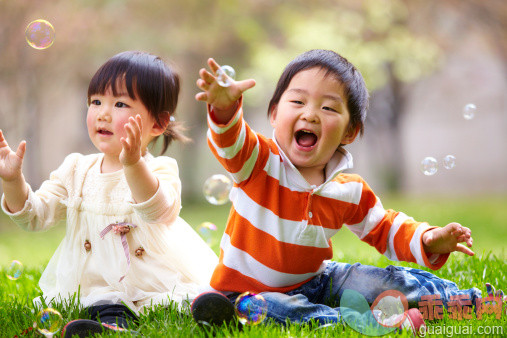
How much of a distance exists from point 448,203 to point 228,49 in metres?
6.42

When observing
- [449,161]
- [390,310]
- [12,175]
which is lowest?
[390,310]

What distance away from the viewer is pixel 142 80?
277 centimetres

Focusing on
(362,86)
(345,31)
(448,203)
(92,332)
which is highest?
(345,31)

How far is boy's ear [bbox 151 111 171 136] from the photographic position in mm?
2875

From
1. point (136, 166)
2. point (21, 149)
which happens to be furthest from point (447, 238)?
point (21, 149)

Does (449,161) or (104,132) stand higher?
(449,161)

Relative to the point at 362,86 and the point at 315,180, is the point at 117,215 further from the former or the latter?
the point at 362,86

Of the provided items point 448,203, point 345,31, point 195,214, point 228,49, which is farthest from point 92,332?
point 228,49

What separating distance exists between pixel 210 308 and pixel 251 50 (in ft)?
40.9

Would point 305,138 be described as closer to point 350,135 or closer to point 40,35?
point 350,135

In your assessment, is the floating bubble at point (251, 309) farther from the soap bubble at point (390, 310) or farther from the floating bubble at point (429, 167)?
the floating bubble at point (429, 167)

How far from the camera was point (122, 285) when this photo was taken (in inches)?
104

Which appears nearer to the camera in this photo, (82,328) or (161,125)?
(82,328)

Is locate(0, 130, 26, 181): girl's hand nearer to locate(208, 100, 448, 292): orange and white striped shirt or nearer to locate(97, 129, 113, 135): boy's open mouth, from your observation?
locate(97, 129, 113, 135): boy's open mouth
